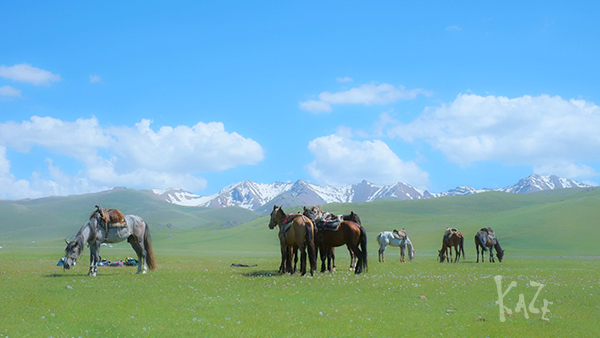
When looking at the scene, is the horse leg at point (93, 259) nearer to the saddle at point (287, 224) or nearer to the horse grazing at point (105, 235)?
the horse grazing at point (105, 235)

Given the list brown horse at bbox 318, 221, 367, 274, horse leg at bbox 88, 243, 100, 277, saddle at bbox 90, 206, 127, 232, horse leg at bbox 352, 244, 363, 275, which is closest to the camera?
horse leg at bbox 88, 243, 100, 277

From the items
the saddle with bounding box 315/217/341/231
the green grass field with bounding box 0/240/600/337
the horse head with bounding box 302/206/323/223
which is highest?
the horse head with bounding box 302/206/323/223

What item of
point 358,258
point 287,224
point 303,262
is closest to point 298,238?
point 287,224

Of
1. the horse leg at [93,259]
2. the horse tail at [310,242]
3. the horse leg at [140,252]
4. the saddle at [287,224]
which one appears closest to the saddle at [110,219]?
the horse leg at [93,259]

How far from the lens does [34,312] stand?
39.0 ft

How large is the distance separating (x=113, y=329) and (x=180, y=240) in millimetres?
137637

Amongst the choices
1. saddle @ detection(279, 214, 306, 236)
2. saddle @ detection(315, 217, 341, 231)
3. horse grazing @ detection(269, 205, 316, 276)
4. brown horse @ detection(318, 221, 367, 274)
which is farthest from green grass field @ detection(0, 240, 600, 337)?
saddle @ detection(315, 217, 341, 231)

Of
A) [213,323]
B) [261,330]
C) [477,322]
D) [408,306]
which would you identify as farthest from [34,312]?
[477,322]

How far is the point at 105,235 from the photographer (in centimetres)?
2191

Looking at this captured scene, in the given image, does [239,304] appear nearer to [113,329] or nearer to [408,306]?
[113,329]

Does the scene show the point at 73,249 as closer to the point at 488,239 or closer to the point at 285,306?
the point at 285,306

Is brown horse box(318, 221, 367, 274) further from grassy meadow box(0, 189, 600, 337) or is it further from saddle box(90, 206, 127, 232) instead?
saddle box(90, 206, 127, 232)

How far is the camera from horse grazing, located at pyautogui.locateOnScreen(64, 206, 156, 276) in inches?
836

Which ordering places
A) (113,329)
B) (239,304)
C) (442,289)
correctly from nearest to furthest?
(113,329) → (239,304) → (442,289)
